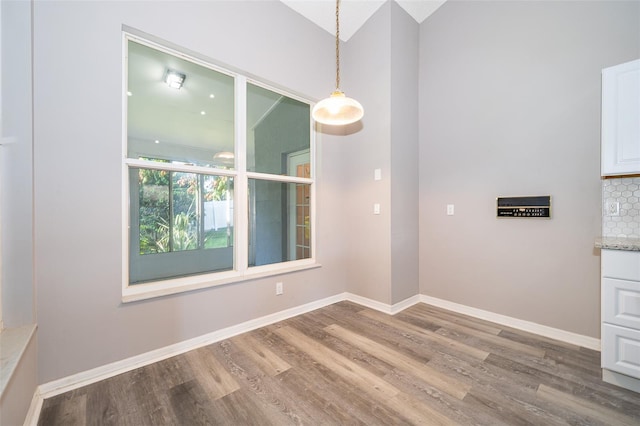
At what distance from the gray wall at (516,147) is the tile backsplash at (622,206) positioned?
0.20ft

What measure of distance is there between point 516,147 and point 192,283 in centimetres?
339

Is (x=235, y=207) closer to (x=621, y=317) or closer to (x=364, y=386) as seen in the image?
(x=364, y=386)

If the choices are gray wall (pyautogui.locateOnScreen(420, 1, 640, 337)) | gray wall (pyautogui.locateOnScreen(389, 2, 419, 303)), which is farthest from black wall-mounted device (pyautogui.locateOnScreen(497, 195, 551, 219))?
gray wall (pyautogui.locateOnScreen(389, 2, 419, 303))

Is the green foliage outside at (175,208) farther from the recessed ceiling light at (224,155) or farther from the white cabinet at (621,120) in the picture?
the white cabinet at (621,120)

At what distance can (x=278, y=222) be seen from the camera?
10.3 feet

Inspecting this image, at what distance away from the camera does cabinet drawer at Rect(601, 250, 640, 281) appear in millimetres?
1659

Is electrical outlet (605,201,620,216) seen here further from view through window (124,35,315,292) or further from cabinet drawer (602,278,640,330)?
view through window (124,35,315,292)

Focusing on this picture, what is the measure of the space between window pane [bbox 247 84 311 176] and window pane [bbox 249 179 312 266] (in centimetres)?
22

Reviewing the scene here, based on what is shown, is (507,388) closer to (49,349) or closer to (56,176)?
(49,349)

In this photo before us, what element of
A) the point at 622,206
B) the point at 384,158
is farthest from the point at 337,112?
the point at 622,206

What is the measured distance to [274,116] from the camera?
10.1ft

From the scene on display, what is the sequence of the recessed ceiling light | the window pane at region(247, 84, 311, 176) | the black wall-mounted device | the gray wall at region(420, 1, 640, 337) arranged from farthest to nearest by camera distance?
the window pane at region(247, 84, 311, 176), the recessed ceiling light, the black wall-mounted device, the gray wall at region(420, 1, 640, 337)

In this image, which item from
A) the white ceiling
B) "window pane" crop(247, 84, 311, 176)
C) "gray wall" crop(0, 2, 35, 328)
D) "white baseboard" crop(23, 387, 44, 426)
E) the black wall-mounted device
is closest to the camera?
"white baseboard" crop(23, 387, 44, 426)

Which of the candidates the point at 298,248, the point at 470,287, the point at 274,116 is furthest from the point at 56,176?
the point at 470,287
